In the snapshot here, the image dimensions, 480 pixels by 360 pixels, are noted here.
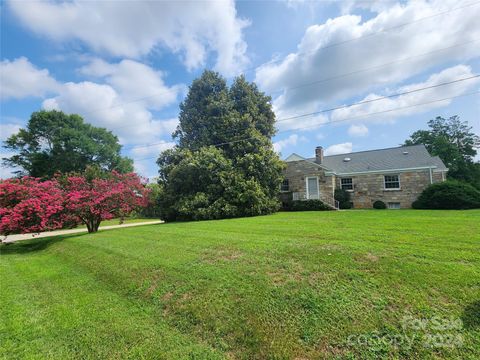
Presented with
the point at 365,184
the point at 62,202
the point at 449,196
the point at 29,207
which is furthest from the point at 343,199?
the point at 29,207

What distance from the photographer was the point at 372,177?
736 inches

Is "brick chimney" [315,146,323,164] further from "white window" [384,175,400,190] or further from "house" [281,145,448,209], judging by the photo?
"white window" [384,175,400,190]

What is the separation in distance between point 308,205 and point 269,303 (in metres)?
15.2

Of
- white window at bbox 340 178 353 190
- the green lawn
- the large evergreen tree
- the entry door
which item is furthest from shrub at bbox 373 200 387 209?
the green lawn

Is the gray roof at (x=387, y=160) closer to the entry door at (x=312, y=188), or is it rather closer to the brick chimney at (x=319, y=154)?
the brick chimney at (x=319, y=154)

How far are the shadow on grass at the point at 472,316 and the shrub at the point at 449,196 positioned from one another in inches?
588

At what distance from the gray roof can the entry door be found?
2.14m

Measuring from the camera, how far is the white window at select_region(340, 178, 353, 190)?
1957 centimetres

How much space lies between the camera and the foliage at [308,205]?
58.1ft

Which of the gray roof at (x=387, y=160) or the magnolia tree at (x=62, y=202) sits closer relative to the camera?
the magnolia tree at (x=62, y=202)

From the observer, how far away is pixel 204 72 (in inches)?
861

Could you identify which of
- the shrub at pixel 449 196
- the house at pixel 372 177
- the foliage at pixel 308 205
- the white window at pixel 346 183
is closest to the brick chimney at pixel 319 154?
the house at pixel 372 177

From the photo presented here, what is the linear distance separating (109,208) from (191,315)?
11398mm

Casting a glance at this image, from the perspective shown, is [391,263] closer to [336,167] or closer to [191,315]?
[191,315]
